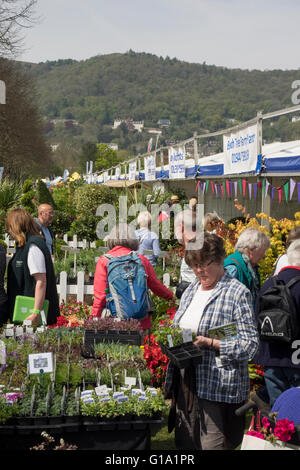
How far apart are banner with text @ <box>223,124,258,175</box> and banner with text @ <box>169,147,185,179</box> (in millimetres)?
4001

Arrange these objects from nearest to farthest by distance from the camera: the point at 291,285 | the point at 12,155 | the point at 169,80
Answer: the point at 291,285 → the point at 12,155 → the point at 169,80

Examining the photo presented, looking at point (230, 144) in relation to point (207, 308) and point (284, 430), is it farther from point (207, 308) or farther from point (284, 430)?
point (284, 430)

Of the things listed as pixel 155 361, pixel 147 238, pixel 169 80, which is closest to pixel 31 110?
pixel 147 238

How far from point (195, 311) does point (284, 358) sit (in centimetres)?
70

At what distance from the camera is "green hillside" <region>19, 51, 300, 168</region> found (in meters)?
124

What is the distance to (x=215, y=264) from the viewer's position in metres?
3.38

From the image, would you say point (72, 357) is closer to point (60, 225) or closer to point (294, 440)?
point (294, 440)

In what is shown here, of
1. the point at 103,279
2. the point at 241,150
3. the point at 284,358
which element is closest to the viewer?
the point at 284,358

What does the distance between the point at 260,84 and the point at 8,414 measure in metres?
137

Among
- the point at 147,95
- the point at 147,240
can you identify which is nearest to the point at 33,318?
the point at 147,240

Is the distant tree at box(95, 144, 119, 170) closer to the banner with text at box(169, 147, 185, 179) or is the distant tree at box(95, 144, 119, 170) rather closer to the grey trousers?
the banner with text at box(169, 147, 185, 179)

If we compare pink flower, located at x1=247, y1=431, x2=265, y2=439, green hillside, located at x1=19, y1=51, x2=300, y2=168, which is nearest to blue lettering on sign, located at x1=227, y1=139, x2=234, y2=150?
pink flower, located at x1=247, y1=431, x2=265, y2=439

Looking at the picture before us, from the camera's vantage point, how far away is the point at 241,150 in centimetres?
903

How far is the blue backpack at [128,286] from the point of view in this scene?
14.5ft
